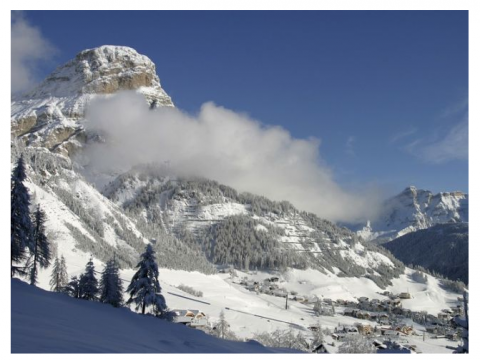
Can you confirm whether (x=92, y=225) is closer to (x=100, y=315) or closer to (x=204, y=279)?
(x=204, y=279)

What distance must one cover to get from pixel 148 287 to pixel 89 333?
2348cm

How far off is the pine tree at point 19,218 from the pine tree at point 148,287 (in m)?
11.3

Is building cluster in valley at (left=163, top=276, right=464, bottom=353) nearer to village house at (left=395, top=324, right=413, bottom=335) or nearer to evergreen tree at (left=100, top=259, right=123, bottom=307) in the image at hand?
village house at (left=395, top=324, right=413, bottom=335)

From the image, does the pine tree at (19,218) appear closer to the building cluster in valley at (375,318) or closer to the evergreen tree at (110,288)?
the evergreen tree at (110,288)

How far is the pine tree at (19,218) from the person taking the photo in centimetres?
3822

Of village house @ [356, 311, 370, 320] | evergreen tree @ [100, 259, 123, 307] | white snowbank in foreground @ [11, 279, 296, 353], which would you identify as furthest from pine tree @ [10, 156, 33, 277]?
village house @ [356, 311, 370, 320]

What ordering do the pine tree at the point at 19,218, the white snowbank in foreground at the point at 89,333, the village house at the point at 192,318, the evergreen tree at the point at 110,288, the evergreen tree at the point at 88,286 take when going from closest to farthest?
the white snowbank in foreground at the point at 89,333 → the pine tree at the point at 19,218 → the evergreen tree at the point at 110,288 → the evergreen tree at the point at 88,286 → the village house at the point at 192,318

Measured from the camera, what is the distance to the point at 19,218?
127ft

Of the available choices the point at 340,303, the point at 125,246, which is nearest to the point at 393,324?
the point at 340,303

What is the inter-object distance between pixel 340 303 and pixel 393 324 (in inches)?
1499

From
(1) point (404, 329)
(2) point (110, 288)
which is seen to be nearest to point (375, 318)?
(1) point (404, 329)

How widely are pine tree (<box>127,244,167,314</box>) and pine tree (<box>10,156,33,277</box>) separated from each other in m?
11.3

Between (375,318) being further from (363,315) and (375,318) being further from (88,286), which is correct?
(88,286)

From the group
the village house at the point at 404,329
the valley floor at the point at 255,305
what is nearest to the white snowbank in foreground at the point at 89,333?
the valley floor at the point at 255,305
